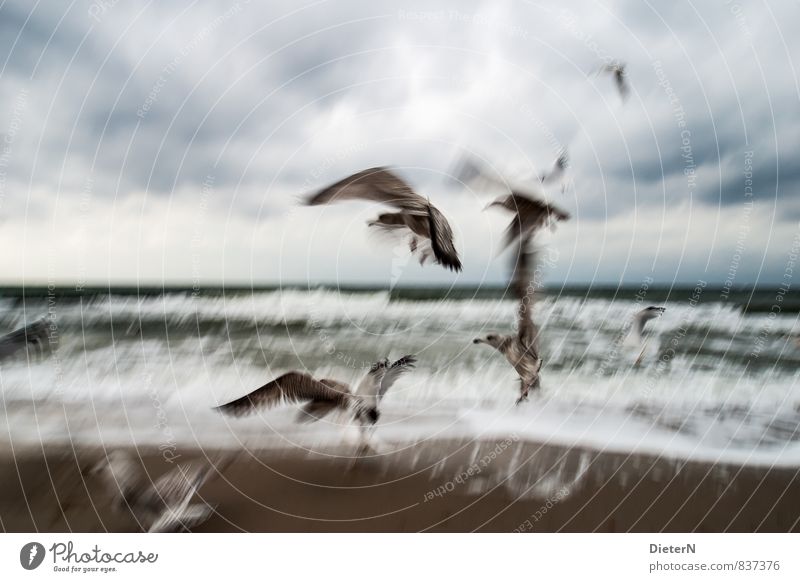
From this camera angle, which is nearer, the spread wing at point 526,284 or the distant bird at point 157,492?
the distant bird at point 157,492

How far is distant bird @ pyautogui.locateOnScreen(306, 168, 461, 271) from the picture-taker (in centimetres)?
287

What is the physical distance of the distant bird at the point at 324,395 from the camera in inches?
112

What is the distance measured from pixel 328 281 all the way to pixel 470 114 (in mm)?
1273

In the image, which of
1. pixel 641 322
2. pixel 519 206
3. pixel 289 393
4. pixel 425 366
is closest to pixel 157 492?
pixel 289 393

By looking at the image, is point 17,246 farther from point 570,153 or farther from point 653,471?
point 653,471

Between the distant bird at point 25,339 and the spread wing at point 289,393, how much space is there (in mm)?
1457

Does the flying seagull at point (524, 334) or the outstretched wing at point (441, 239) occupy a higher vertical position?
the outstretched wing at point (441, 239)

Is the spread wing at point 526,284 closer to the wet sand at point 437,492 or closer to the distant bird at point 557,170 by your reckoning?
the distant bird at point 557,170

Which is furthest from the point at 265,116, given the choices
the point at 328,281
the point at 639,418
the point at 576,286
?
the point at 639,418

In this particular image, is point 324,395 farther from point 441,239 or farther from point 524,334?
point 524,334
